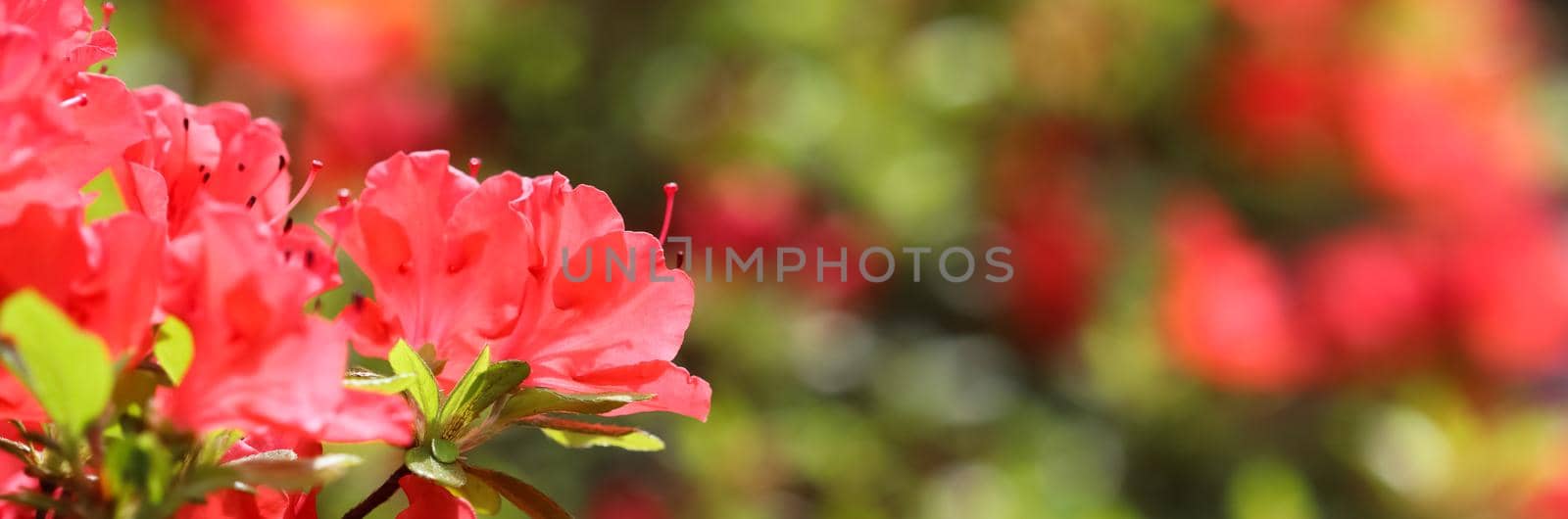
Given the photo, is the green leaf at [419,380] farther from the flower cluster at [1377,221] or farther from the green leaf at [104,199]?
the flower cluster at [1377,221]

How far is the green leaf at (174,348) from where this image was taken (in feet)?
0.61

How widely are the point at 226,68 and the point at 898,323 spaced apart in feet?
1.91

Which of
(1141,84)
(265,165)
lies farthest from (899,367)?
(265,165)

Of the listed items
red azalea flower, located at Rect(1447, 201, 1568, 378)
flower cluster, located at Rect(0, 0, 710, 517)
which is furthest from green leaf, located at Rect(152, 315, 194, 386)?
red azalea flower, located at Rect(1447, 201, 1568, 378)

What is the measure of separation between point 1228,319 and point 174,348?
40.8 inches

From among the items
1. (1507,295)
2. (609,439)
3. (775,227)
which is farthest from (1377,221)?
(609,439)

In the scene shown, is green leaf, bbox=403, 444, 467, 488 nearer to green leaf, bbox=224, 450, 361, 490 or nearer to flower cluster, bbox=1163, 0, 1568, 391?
green leaf, bbox=224, 450, 361, 490

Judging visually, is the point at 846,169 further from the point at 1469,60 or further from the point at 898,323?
the point at 1469,60

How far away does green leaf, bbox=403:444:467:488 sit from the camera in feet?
0.71

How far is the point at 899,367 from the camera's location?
1.22 meters

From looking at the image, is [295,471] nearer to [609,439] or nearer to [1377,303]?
[609,439]

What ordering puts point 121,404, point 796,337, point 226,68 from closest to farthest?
1. point 121,404
2. point 226,68
3. point 796,337

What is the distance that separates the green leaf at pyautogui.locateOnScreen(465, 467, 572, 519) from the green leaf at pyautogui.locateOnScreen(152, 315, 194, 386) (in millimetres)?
53

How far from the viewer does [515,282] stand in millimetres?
238
